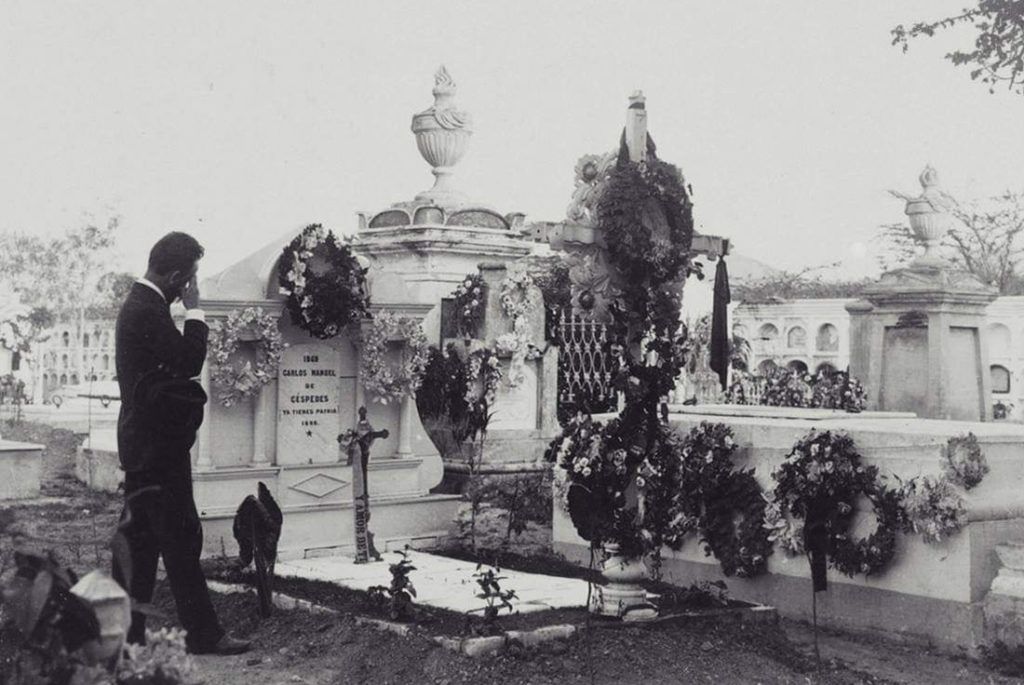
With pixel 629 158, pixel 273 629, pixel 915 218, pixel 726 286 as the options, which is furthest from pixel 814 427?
pixel 915 218

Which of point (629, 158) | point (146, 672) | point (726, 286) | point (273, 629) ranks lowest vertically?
point (273, 629)

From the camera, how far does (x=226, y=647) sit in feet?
23.1

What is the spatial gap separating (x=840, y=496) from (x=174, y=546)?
168 inches

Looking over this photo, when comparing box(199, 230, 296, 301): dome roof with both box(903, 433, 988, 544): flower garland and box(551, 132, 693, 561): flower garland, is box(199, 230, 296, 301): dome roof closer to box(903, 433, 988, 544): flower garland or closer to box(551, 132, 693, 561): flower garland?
box(551, 132, 693, 561): flower garland

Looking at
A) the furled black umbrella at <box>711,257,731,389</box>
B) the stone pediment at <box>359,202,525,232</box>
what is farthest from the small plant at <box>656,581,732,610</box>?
the stone pediment at <box>359,202,525,232</box>

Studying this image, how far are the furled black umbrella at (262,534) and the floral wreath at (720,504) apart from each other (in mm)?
2813

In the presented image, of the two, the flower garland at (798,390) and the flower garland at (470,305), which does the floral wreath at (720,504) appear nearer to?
the flower garland at (798,390)

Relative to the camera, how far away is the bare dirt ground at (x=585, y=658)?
6.50 meters

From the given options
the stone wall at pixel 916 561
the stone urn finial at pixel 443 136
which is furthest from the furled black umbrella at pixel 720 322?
the stone urn finial at pixel 443 136

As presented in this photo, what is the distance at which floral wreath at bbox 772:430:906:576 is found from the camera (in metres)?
8.05

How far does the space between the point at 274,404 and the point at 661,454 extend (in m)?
4.06

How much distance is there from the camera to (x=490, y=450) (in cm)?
1444

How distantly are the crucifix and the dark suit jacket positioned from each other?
9.89ft

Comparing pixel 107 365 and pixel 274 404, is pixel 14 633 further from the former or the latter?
pixel 107 365
